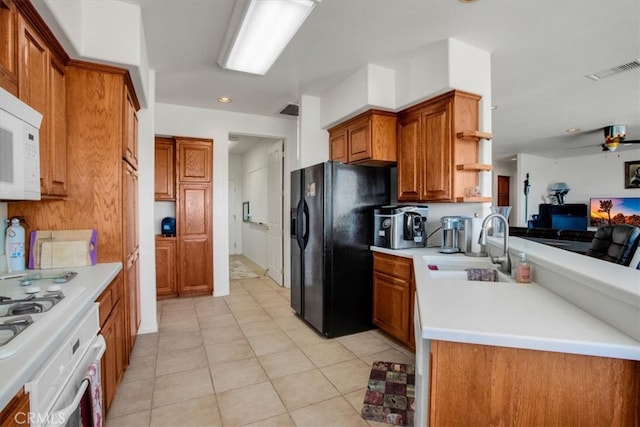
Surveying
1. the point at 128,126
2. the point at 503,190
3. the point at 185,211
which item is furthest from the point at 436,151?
the point at 503,190

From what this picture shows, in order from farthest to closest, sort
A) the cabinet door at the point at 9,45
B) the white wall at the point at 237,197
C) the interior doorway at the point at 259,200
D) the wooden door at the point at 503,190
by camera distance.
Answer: the wooden door at the point at 503,190 → the white wall at the point at 237,197 → the interior doorway at the point at 259,200 → the cabinet door at the point at 9,45

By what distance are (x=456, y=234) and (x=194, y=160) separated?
3381 mm

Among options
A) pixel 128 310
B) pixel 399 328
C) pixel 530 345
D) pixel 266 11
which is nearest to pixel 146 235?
pixel 128 310

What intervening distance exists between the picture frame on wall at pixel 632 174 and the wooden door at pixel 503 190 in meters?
2.38

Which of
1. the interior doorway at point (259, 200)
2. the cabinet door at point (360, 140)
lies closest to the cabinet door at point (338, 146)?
the cabinet door at point (360, 140)

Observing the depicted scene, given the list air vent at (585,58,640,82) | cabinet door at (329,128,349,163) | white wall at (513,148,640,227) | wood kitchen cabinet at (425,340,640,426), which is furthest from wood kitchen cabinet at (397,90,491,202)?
white wall at (513,148,640,227)

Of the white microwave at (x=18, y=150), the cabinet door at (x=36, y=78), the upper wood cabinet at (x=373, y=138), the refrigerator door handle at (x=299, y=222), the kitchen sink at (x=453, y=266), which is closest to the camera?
the white microwave at (x=18, y=150)

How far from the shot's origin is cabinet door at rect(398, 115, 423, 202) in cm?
298

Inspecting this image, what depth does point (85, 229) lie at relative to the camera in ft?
6.83

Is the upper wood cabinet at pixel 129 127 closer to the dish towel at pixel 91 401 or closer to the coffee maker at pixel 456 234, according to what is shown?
the dish towel at pixel 91 401

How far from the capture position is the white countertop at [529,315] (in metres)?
0.94

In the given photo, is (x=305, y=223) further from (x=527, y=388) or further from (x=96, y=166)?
(x=527, y=388)

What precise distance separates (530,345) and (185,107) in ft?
14.6

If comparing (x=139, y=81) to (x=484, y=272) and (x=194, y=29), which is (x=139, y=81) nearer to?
(x=194, y=29)
